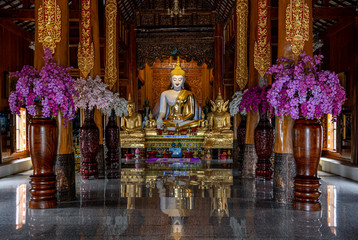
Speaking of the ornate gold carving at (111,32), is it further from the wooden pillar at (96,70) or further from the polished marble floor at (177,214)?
the polished marble floor at (177,214)

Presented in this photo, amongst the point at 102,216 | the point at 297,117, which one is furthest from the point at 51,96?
the point at 297,117

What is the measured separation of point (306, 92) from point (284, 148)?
805 millimetres

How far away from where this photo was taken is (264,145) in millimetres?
6086

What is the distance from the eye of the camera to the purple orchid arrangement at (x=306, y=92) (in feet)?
12.8

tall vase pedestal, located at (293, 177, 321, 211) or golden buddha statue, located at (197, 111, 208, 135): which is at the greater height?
golden buddha statue, located at (197, 111, 208, 135)

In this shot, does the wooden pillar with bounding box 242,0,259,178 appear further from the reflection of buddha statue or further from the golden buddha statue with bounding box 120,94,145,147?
the reflection of buddha statue

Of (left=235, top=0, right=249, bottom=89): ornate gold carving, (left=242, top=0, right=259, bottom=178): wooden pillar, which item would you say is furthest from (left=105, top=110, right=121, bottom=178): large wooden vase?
(left=235, top=0, right=249, bottom=89): ornate gold carving

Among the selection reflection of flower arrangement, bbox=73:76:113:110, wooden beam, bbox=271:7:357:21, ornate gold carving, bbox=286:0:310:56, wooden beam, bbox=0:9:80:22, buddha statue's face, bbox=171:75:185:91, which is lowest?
reflection of flower arrangement, bbox=73:76:113:110

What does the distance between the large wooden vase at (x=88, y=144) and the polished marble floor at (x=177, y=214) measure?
1.83 feet

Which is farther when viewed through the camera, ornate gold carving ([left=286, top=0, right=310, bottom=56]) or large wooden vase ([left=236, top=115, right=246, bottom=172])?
large wooden vase ([left=236, top=115, right=246, bottom=172])

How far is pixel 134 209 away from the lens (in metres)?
3.97

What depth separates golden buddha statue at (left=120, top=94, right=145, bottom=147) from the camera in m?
10.7

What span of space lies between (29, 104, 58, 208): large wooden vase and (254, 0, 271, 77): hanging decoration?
378 cm

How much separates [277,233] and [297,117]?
57.3 inches
